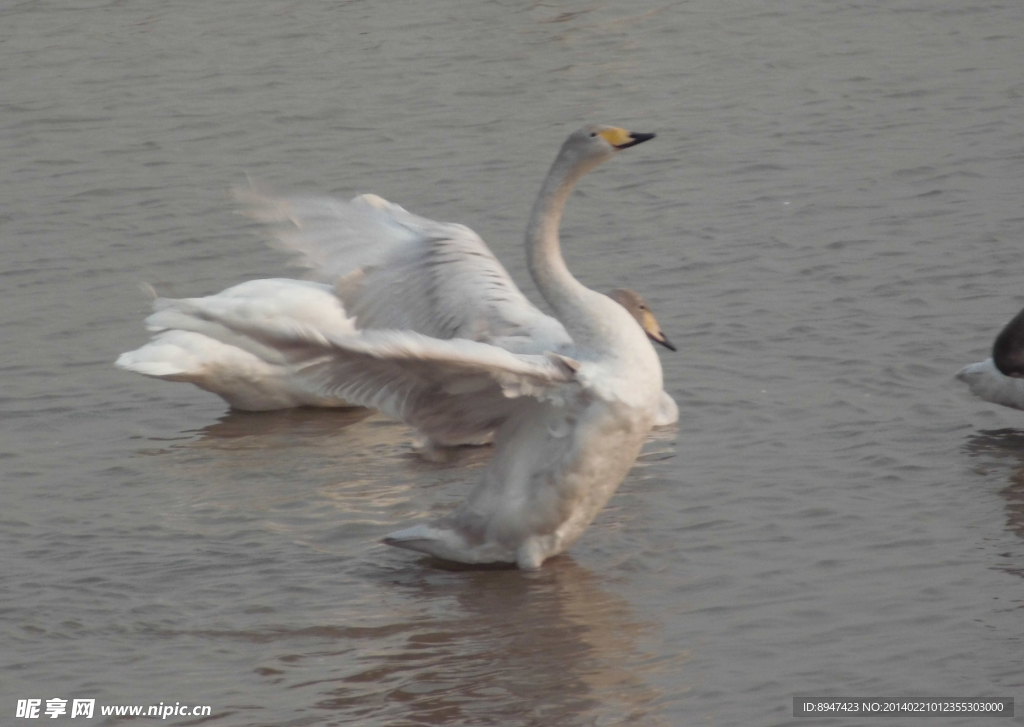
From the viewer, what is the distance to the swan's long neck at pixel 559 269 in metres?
6.17

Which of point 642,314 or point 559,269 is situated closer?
point 559,269

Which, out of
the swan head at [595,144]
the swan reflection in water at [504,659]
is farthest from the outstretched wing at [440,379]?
the swan head at [595,144]

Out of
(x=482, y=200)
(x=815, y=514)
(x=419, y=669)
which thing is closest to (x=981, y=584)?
(x=815, y=514)

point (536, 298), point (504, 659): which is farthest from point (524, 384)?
point (536, 298)

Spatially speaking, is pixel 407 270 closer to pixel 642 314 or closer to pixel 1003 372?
pixel 642 314

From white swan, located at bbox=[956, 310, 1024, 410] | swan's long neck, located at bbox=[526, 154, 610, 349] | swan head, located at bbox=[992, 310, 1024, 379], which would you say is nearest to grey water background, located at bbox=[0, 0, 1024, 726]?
white swan, located at bbox=[956, 310, 1024, 410]

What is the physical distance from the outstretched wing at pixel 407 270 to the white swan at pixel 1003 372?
201cm

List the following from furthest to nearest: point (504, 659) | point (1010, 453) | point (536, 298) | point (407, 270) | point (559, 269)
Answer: point (536, 298)
point (407, 270)
point (1010, 453)
point (559, 269)
point (504, 659)

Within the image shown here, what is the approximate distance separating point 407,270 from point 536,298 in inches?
95.4

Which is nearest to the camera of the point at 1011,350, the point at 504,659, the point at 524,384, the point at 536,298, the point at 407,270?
the point at 504,659

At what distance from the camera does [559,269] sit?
6379mm

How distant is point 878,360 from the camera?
8.38 m

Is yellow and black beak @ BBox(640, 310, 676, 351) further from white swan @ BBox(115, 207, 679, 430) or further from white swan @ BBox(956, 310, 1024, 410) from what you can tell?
white swan @ BBox(956, 310, 1024, 410)

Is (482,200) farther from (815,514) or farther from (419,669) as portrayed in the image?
(419,669)
